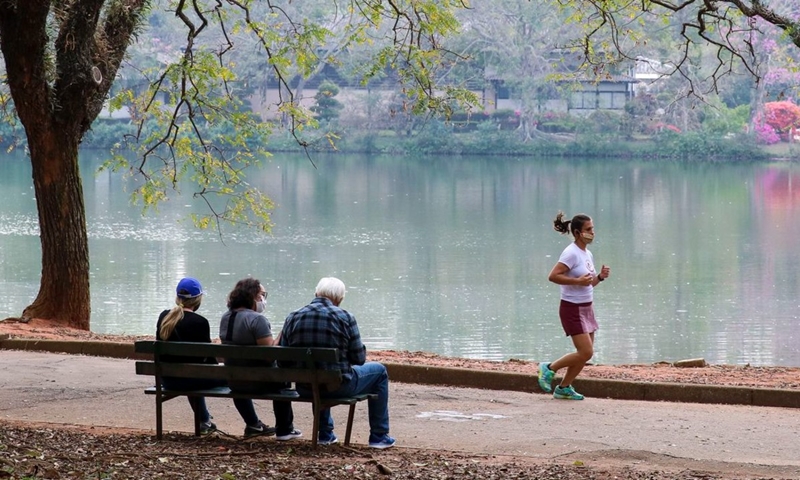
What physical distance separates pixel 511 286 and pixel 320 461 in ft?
61.4

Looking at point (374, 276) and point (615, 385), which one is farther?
point (374, 276)

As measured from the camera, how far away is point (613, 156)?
70.9 metres

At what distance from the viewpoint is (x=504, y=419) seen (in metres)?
8.57

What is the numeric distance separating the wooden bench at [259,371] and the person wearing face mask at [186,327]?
65 mm

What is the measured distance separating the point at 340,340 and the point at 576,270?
2.54 meters

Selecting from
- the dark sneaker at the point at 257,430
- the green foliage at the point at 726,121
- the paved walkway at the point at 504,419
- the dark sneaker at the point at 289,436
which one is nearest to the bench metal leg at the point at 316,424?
the dark sneaker at the point at 289,436

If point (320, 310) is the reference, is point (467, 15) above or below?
above

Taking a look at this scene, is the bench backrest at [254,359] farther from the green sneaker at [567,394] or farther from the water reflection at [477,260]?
the water reflection at [477,260]

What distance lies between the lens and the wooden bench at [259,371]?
6977mm

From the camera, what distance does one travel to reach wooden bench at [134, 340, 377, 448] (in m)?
6.98

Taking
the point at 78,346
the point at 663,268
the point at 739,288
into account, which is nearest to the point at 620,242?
the point at 663,268

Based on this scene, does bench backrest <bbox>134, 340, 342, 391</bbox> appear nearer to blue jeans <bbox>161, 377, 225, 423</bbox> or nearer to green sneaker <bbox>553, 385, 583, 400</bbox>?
blue jeans <bbox>161, 377, 225, 423</bbox>

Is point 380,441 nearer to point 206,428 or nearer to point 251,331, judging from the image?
point 251,331

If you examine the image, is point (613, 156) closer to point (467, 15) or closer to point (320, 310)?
point (467, 15)
